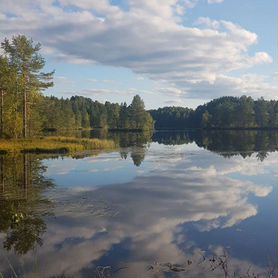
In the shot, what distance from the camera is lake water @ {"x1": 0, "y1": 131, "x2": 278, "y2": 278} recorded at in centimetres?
991

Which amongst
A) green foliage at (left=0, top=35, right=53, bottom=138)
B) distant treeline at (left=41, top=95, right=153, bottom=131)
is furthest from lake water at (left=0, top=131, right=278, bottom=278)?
distant treeline at (left=41, top=95, right=153, bottom=131)

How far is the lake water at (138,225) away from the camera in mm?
9914

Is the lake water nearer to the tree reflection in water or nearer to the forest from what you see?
the tree reflection in water

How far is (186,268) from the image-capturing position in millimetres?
9695

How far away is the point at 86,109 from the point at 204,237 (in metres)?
184

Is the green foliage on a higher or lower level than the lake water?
higher

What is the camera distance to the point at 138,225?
13820 millimetres

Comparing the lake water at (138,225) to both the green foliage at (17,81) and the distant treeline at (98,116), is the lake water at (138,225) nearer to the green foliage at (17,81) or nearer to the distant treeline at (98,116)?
the green foliage at (17,81)

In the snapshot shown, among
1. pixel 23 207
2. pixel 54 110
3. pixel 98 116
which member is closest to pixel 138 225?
pixel 23 207

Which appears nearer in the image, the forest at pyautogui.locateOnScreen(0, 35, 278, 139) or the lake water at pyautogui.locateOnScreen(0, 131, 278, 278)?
the lake water at pyautogui.locateOnScreen(0, 131, 278, 278)

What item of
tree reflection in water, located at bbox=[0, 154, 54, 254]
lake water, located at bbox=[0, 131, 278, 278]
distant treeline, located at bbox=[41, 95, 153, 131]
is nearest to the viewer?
lake water, located at bbox=[0, 131, 278, 278]

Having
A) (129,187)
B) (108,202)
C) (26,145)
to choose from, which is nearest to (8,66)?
(26,145)

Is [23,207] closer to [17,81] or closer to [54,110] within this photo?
[17,81]

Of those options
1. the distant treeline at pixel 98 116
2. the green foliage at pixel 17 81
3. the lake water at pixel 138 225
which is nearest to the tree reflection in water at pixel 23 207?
the lake water at pixel 138 225
